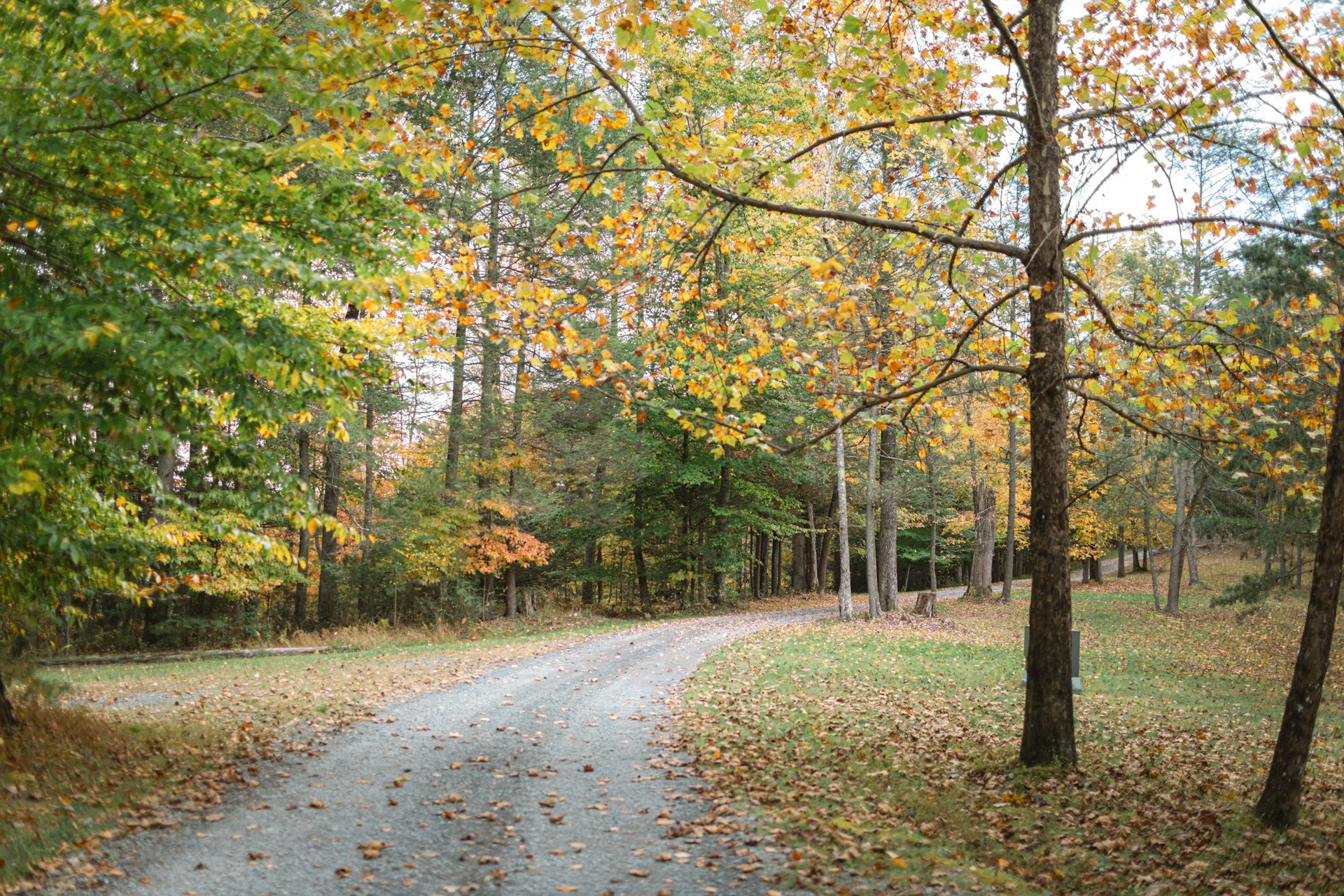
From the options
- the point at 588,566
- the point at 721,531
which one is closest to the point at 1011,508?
the point at 721,531

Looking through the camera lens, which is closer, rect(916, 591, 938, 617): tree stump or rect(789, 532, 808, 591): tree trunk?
rect(916, 591, 938, 617): tree stump

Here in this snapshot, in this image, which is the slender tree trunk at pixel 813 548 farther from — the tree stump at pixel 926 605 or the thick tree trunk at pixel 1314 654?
the thick tree trunk at pixel 1314 654

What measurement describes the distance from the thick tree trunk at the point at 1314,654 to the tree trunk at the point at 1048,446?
1495mm

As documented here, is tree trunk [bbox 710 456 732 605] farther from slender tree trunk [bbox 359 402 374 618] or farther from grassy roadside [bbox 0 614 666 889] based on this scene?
grassy roadside [bbox 0 614 666 889]

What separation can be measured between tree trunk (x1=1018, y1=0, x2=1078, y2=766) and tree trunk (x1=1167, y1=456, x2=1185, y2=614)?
1872cm

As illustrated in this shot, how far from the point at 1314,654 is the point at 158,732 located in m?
9.84

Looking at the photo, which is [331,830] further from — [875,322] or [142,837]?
[875,322]

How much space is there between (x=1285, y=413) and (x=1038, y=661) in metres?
3.41

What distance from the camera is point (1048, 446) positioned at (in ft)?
23.3

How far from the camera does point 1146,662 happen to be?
16.6 m

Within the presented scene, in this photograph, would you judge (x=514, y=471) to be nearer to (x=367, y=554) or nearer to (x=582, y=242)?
(x=367, y=554)

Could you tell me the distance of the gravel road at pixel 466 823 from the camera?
4.75 m

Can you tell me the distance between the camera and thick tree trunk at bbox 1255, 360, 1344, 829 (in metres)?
5.66

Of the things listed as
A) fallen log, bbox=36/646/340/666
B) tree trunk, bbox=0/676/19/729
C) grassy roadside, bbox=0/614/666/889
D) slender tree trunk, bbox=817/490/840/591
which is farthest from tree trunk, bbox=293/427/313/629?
slender tree trunk, bbox=817/490/840/591
